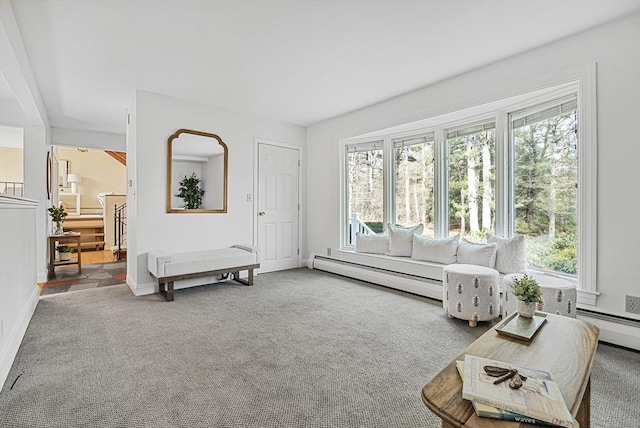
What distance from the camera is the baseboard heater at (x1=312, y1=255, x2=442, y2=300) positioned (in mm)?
3764

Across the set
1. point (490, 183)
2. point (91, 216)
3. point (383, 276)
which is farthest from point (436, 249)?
point (91, 216)

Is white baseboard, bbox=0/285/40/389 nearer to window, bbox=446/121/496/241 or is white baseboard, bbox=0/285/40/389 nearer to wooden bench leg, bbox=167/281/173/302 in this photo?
wooden bench leg, bbox=167/281/173/302

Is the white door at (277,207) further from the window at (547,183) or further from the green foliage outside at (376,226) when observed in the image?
the window at (547,183)

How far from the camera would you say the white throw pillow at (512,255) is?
3.16 m

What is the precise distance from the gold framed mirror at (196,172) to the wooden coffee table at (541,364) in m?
3.79

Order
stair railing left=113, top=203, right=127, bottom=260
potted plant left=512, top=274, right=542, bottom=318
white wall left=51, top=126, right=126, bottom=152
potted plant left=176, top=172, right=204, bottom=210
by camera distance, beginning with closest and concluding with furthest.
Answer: potted plant left=512, top=274, right=542, bottom=318
potted plant left=176, top=172, right=204, bottom=210
white wall left=51, top=126, right=126, bottom=152
stair railing left=113, top=203, right=127, bottom=260

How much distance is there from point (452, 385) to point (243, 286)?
11.5 ft

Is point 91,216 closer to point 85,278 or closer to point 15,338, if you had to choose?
point 85,278

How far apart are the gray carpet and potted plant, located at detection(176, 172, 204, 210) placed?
1.32 m

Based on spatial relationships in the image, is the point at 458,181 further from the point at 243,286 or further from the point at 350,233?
the point at 243,286

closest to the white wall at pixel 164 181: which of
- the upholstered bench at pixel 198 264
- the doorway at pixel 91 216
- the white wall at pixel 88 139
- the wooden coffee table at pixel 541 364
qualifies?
the upholstered bench at pixel 198 264

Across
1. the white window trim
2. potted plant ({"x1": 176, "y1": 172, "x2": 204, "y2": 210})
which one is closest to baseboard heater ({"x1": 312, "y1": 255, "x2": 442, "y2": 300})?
the white window trim

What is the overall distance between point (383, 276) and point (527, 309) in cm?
255

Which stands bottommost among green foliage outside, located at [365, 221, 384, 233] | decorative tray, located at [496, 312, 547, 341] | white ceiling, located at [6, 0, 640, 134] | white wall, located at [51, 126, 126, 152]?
decorative tray, located at [496, 312, 547, 341]
